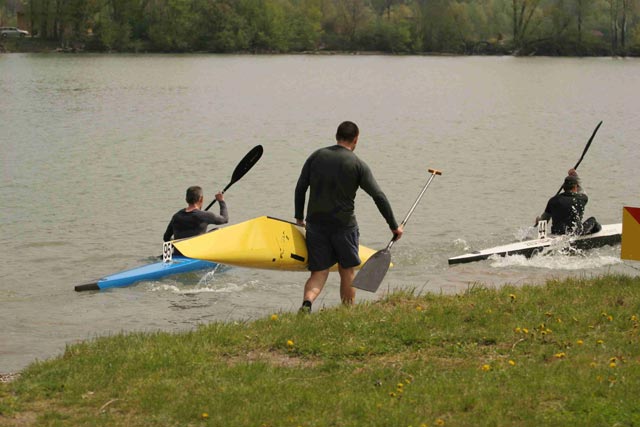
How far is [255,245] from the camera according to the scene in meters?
10.4

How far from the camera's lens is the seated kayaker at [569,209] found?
14.6 metres

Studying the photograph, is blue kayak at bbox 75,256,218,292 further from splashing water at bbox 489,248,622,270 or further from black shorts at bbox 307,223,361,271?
splashing water at bbox 489,248,622,270

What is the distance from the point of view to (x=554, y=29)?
123938 millimetres

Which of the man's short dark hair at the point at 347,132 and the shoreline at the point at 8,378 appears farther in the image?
the man's short dark hair at the point at 347,132

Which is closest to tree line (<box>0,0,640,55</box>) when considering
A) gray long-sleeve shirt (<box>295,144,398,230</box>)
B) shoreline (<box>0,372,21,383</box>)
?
gray long-sleeve shirt (<box>295,144,398,230</box>)

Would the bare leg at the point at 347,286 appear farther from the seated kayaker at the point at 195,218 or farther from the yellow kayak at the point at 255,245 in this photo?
the seated kayaker at the point at 195,218

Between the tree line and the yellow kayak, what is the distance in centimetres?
10779

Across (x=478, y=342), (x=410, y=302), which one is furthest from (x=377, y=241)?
(x=478, y=342)

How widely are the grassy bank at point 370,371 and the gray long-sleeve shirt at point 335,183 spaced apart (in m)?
0.85

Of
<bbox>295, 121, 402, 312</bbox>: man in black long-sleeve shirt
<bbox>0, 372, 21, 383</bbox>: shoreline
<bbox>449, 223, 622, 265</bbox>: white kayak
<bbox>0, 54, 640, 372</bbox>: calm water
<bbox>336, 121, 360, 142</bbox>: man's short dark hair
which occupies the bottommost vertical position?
<bbox>0, 54, 640, 372</bbox>: calm water

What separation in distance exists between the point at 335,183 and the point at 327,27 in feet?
428

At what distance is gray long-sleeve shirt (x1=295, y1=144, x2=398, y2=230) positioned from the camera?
9264 mm

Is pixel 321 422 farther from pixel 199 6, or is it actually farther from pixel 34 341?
pixel 199 6

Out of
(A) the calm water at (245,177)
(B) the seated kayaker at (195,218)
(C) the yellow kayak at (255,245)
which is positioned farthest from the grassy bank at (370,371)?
(B) the seated kayaker at (195,218)
